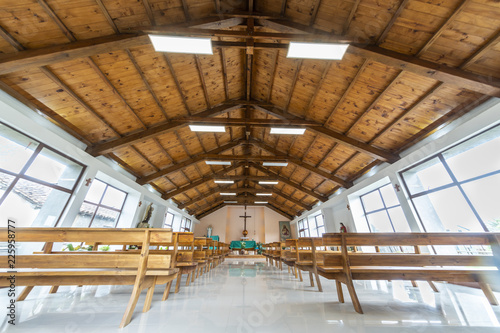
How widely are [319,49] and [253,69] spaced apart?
2.59 metres

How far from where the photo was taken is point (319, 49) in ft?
11.3

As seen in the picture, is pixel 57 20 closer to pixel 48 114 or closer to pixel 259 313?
pixel 48 114

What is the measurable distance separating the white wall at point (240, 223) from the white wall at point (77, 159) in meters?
8.57

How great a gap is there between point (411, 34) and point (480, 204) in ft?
11.5

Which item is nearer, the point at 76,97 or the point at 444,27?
the point at 444,27

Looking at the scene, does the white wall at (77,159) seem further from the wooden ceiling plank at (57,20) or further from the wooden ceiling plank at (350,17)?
the wooden ceiling plank at (350,17)

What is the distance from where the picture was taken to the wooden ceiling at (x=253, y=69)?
3.00 metres

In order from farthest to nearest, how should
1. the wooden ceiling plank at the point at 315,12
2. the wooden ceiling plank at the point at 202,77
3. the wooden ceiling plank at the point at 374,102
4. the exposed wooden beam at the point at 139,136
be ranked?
the exposed wooden beam at the point at 139,136, the wooden ceiling plank at the point at 202,77, the wooden ceiling plank at the point at 374,102, the wooden ceiling plank at the point at 315,12

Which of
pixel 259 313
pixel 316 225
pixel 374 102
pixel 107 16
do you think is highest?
pixel 107 16

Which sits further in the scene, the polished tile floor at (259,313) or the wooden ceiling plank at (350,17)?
the wooden ceiling plank at (350,17)

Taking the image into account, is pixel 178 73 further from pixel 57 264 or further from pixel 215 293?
pixel 215 293

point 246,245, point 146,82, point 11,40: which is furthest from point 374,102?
point 246,245

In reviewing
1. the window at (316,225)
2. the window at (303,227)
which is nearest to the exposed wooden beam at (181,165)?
the window at (316,225)

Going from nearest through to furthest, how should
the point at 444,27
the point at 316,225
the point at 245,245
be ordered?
1. the point at 444,27
2. the point at 316,225
3. the point at 245,245
